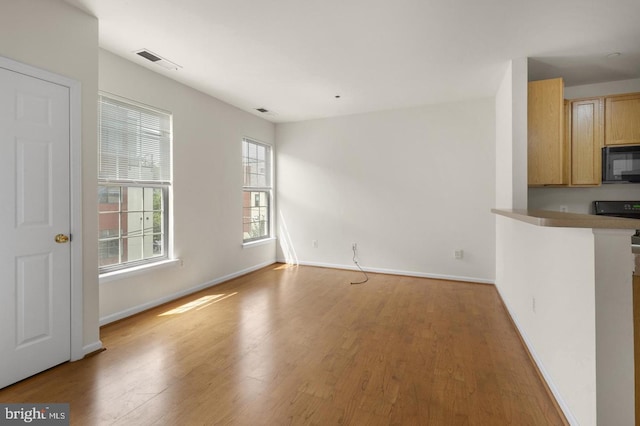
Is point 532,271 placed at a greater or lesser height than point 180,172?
lesser

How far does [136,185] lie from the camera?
11.0ft

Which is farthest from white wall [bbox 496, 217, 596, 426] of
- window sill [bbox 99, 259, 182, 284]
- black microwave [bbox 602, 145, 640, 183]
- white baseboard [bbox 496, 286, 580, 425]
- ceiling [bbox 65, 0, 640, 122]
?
window sill [bbox 99, 259, 182, 284]

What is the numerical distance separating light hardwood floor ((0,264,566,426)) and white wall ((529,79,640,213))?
60.2 inches

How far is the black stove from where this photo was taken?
11.3 feet

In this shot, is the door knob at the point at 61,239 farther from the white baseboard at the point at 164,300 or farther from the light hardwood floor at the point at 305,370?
the white baseboard at the point at 164,300

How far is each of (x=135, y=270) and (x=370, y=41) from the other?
3379 mm

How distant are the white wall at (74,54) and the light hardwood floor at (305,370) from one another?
21.5 inches

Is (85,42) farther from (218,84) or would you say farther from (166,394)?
(166,394)

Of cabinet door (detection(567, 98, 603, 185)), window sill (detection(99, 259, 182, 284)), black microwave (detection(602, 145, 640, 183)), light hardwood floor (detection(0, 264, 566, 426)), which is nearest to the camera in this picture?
light hardwood floor (detection(0, 264, 566, 426))

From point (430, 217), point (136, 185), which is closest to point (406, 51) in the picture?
point (430, 217)

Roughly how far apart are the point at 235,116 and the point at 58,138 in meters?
2.82

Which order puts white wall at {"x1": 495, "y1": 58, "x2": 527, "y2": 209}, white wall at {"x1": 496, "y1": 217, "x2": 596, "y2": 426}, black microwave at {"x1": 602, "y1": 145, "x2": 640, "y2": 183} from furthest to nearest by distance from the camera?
black microwave at {"x1": 602, "y1": 145, "x2": 640, "y2": 183} → white wall at {"x1": 495, "y1": 58, "x2": 527, "y2": 209} → white wall at {"x1": 496, "y1": 217, "x2": 596, "y2": 426}

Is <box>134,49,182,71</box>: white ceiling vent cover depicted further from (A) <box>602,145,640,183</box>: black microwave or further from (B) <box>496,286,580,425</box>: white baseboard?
(A) <box>602,145,640,183</box>: black microwave

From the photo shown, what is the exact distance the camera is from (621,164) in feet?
10.7
